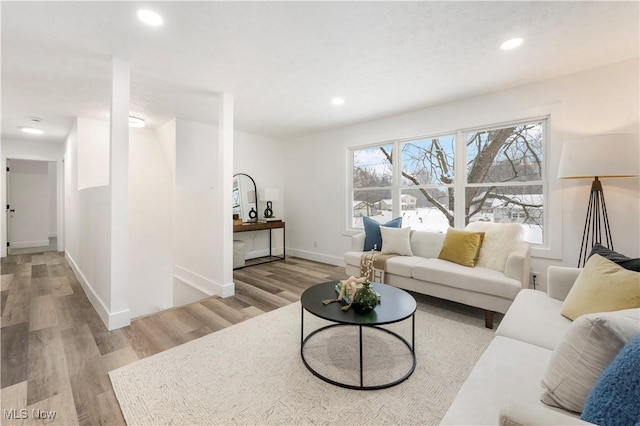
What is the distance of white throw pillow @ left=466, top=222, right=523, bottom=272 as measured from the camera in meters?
2.75

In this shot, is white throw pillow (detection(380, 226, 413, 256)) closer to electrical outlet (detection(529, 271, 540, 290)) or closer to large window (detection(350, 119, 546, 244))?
large window (detection(350, 119, 546, 244))

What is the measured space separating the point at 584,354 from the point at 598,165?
7.19 ft

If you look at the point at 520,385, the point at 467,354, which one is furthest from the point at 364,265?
the point at 520,385

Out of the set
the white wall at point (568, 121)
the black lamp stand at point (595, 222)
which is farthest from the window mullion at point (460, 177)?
the black lamp stand at point (595, 222)

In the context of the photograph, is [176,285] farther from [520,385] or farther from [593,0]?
[593,0]

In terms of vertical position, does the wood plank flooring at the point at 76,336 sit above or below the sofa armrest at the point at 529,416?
below

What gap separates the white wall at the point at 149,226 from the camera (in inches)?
172

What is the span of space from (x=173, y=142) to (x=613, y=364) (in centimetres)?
480

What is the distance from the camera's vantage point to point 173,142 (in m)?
4.14

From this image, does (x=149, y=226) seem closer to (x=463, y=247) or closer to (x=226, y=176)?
(x=226, y=176)

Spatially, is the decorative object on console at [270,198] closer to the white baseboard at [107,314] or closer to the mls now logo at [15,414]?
the white baseboard at [107,314]

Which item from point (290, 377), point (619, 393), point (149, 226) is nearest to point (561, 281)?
point (619, 393)

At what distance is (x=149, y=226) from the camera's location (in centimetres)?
450

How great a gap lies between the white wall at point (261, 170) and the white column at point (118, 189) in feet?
7.96
